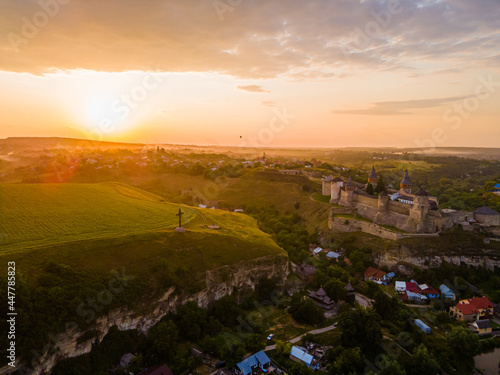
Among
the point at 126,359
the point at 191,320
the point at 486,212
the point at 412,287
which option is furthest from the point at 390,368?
the point at 486,212

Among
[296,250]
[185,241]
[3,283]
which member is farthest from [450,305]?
[3,283]

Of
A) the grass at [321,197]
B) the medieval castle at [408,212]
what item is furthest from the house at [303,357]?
the grass at [321,197]

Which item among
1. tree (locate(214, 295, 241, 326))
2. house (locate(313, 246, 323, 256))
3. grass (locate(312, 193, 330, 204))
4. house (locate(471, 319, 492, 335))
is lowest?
house (locate(471, 319, 492, 335))

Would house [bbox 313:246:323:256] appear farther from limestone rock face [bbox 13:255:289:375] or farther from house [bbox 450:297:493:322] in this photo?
house [bbox 450:297:493:322]

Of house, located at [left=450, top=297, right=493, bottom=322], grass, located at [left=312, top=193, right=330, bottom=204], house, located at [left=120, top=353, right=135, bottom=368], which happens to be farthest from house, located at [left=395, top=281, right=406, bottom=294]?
house, located at [left=120, top=353, right=135, bottom=368]

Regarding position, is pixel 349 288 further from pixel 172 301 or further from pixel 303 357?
pixel 172 301

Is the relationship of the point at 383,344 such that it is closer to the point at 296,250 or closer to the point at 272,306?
the point at 272,306

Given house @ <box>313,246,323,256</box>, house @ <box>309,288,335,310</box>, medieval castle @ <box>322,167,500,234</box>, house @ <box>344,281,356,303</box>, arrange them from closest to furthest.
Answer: house @ <box>309,288,335,310</box> < house @ <box>344,281,356,303</box> < medieval castle @ <box>322,167,500,234</box> < house @ <box>313,246,323,256</box>
